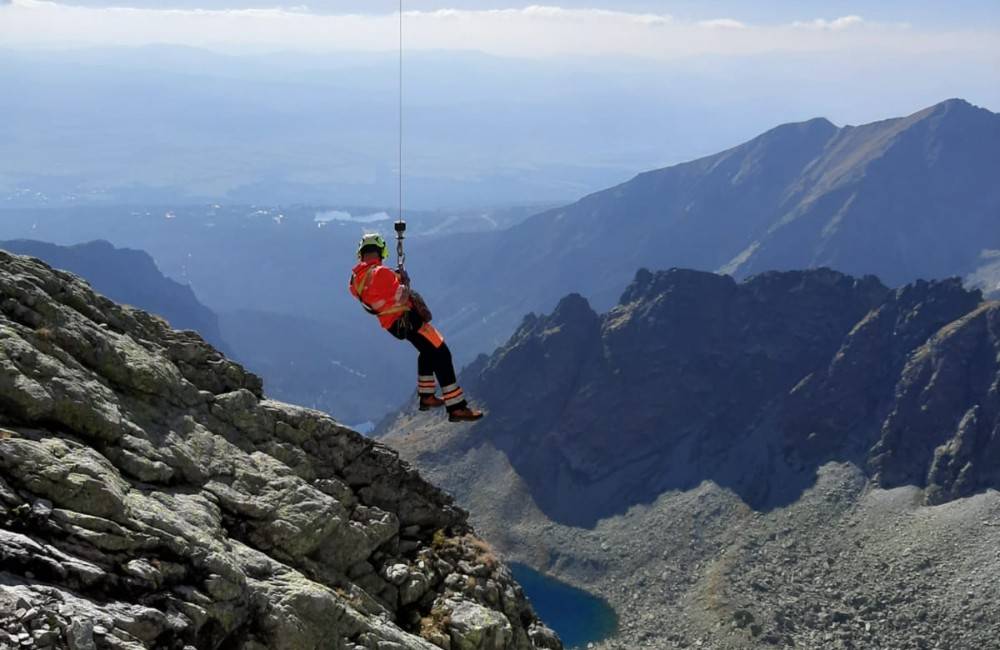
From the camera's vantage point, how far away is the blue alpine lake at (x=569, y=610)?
367ft

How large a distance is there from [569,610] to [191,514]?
112 metres

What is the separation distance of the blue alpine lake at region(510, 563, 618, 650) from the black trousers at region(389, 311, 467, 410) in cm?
9012

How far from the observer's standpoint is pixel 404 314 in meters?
22.0

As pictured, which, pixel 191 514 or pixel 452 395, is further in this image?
pixel 452 395

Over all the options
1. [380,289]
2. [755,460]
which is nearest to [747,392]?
[755,460]

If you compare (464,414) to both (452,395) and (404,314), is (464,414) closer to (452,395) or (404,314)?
(452,395)

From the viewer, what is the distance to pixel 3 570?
12.3 m

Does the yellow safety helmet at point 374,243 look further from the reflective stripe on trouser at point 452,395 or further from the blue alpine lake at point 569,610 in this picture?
the blue alpine lake at point 569,610

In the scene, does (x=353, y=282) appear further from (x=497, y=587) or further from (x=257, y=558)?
(x=497, y=587)

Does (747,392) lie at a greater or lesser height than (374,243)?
lesser

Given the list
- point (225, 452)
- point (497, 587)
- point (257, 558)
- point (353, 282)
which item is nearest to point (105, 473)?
point (257, 558)

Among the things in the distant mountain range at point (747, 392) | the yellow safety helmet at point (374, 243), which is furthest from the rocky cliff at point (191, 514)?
the distant mountain range at point (747, 392)

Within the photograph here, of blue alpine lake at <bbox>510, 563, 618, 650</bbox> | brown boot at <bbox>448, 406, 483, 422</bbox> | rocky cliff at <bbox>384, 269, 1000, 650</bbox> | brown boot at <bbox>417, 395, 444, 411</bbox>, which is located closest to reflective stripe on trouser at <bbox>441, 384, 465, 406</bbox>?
brown boot at <bbox>448, 406, 483, 422</bbox>

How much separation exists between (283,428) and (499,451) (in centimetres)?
14989
